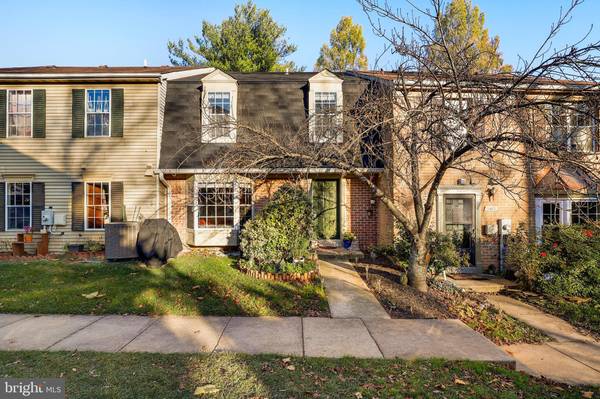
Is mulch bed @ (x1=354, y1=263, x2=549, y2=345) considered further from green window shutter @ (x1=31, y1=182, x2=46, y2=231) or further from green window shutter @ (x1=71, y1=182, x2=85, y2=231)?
green window shutter @ (x1=31, y1=182, x2=46, y2=231)

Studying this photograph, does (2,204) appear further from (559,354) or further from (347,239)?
(559,354)

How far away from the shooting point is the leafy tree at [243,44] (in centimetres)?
2291

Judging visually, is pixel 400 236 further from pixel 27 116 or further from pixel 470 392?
pixel 27 116

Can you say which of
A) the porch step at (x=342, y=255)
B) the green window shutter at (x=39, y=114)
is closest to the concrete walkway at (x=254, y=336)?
the porch step at (x=342, y=255)

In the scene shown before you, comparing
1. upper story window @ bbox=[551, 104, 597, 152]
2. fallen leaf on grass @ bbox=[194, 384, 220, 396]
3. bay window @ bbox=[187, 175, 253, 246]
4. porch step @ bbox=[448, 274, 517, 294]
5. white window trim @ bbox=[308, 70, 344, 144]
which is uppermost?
white window trim @ bbox=[308, 70, 344, 144]

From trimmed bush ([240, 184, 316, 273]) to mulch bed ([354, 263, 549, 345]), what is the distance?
1764mm

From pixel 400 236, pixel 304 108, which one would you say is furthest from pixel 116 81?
pixel 400 236

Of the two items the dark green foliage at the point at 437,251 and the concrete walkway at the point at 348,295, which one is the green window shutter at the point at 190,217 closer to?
the concrete walkway at the point at 348,295

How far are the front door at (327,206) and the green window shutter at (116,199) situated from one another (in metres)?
6.30

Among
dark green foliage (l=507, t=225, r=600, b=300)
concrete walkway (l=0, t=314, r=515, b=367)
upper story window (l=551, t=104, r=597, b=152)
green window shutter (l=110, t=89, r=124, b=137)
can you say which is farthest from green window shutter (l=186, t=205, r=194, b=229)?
upper story window (l=551, t=104, r=597, b=152)

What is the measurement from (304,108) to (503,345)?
8830 mm

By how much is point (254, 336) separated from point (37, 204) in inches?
397

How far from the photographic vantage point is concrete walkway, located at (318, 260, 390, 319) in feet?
19.9

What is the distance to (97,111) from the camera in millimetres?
11078
